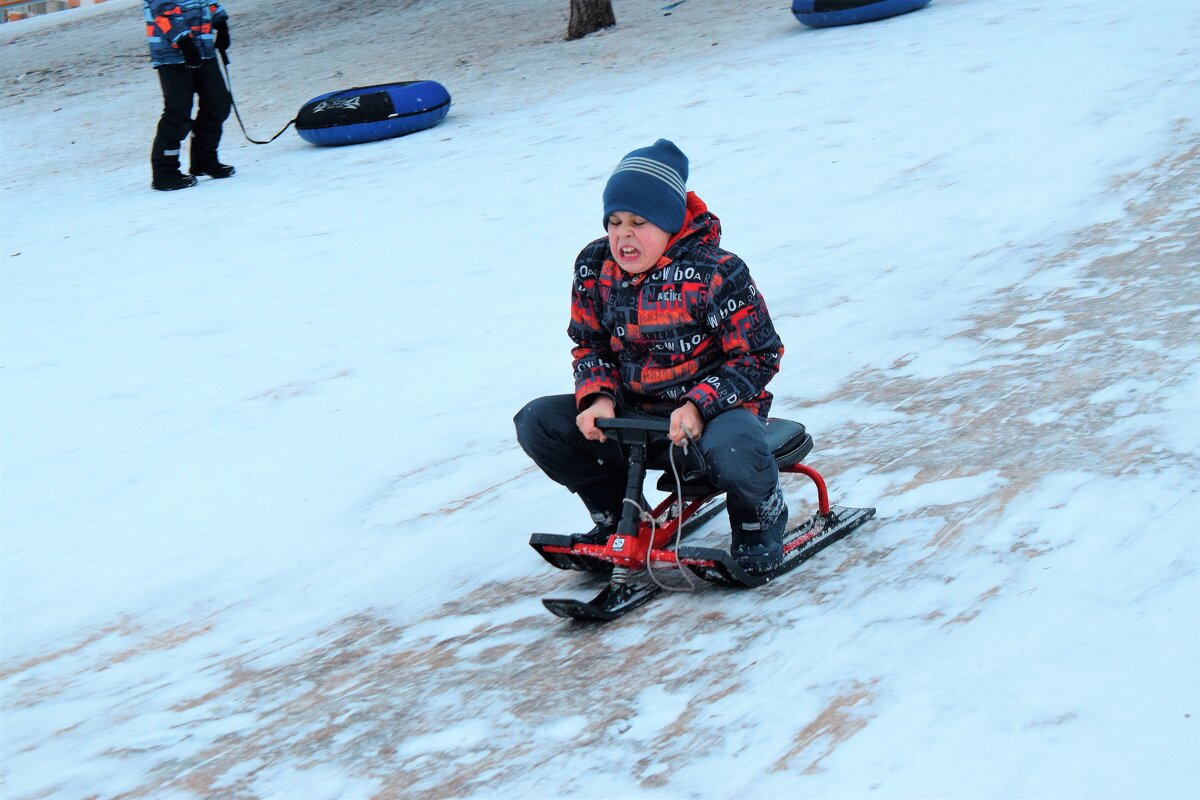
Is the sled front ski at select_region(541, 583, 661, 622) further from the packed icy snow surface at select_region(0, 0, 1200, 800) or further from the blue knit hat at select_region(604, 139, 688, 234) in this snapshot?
the blue knit hat at select_region(604, 139, 688, 234)

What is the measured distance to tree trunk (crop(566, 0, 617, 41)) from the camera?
13961mm

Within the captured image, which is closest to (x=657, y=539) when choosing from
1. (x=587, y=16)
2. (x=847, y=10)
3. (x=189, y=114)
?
(x=189, y=114)

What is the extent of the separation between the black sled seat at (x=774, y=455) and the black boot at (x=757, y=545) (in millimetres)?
133

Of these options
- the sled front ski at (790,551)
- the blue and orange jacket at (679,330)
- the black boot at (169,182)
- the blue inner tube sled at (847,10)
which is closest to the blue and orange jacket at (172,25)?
the black boot at (169,182)

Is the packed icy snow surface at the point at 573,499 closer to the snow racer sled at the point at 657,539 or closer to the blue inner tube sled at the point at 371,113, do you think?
the snow racer sled at the point at 657,539

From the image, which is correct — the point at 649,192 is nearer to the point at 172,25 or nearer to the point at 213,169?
the point at 172,25

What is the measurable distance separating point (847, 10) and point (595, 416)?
10.3 meters

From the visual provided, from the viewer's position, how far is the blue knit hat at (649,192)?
3002mm

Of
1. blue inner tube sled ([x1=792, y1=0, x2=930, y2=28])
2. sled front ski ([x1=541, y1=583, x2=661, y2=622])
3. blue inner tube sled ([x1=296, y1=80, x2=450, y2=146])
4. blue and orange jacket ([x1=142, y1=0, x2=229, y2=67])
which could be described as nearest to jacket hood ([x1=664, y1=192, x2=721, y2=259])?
sled front ski ([x1=541, y1=583, x2=661, y2=622])

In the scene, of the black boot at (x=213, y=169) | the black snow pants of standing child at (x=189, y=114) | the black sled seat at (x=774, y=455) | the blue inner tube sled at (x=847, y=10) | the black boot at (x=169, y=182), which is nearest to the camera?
the black sled seat at (x=774, y=455)

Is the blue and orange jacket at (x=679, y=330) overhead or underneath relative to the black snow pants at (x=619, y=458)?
overhead

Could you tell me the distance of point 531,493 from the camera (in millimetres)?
4102

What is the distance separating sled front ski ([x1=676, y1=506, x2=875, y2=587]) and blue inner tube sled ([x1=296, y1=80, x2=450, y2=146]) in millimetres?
8350

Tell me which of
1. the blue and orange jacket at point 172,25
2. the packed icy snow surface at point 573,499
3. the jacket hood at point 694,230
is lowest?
the packed icy snow surface at point 573,499
